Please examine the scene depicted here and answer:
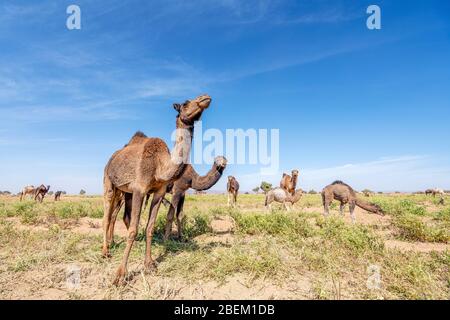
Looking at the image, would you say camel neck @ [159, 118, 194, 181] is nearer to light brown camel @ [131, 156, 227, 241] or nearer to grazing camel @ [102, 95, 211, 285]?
grazing camel @ [102, 95, 211, 285]

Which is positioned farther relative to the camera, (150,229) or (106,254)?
(106,254)

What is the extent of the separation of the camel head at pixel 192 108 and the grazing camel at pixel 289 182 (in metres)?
12.8

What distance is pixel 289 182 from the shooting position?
59.0ft

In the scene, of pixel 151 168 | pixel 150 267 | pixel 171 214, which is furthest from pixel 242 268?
pixel 171 214

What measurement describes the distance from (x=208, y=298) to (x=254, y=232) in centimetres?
508

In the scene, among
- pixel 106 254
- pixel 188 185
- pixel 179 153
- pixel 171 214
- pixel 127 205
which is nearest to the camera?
pixel 179 153

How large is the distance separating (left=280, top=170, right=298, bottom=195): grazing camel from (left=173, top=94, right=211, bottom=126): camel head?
12816 millimetres

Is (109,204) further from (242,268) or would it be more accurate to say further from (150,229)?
→ (242,268)

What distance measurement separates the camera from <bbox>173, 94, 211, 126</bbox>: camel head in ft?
16.7

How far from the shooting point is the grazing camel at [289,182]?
17353 millimetres

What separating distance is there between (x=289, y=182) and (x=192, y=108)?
1379cm
